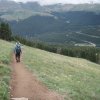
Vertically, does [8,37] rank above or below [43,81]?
below

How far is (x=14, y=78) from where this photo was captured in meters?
31.0

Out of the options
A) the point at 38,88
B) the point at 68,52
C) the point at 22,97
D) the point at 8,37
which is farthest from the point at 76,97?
the point at 68,52

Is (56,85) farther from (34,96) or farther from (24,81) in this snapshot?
(34,96)

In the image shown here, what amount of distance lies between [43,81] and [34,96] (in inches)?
240

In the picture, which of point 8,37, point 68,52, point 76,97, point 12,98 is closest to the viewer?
point 12,98

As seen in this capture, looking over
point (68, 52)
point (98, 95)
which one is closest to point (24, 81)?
point (98, 95)

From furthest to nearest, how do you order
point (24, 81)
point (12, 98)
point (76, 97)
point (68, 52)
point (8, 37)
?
point (68, 52)
point (8, 37)
point (24, 81)
point (76, 97)
point (12, 98)

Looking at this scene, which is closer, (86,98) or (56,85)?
(86,98)

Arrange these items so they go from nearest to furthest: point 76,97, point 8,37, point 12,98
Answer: point 12,98 → point 76,97 → point 8,37

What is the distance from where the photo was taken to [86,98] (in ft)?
91.2

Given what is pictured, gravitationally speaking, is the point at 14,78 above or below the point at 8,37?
above

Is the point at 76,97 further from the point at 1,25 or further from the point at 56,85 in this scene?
the point at 1,25

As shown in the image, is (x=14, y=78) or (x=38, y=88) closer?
(x=38, y=88)

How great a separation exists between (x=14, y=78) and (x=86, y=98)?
6852mm
